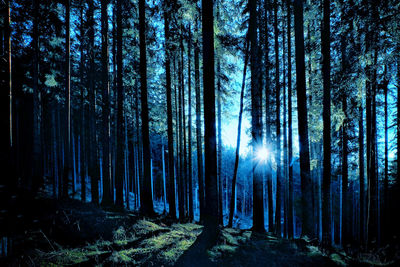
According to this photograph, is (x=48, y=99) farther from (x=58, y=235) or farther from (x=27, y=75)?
(x=58, y=235)

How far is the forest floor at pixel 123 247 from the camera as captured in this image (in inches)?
164

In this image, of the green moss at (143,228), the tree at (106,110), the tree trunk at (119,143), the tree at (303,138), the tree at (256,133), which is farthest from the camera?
the tree at (106,110)

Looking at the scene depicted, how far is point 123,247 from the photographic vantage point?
4938 mm

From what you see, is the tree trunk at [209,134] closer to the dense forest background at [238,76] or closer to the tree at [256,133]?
the dense forest background at [238,76]

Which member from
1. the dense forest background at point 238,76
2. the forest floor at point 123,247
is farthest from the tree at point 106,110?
the forest floor at point 123,247

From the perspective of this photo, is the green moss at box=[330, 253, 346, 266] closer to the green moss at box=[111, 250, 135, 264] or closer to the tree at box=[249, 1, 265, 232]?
the tree at box=[249, 1, 265, 232]

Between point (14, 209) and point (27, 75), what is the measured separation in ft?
40.5

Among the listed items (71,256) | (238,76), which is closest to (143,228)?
(71,256)

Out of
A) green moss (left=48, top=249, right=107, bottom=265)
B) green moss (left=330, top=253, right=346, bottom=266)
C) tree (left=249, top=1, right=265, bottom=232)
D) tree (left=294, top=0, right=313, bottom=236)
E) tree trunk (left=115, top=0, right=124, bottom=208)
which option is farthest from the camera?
tree trunk (left=115, top=0, right=124, bottom=208)

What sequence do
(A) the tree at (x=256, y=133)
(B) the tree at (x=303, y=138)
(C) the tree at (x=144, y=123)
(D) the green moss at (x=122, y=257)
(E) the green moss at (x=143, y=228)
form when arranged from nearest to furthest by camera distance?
1. (D) the green moss at (x=122, y=257)
2. (E) the green moss at (x=143, y=228)
3. (B) the tree at (x=303, y=138)
4. (A) the tree at (x=256, y=133)
5. (C) the tree at (x=144, y=123)

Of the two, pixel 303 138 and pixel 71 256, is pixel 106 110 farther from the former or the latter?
pixel 303 138

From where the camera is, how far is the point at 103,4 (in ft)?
34.6

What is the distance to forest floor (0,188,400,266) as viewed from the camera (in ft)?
13.7

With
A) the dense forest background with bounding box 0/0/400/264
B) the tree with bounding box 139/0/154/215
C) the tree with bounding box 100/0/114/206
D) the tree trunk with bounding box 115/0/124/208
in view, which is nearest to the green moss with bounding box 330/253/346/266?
the dense forest background with bounding box 0/0/400/264
